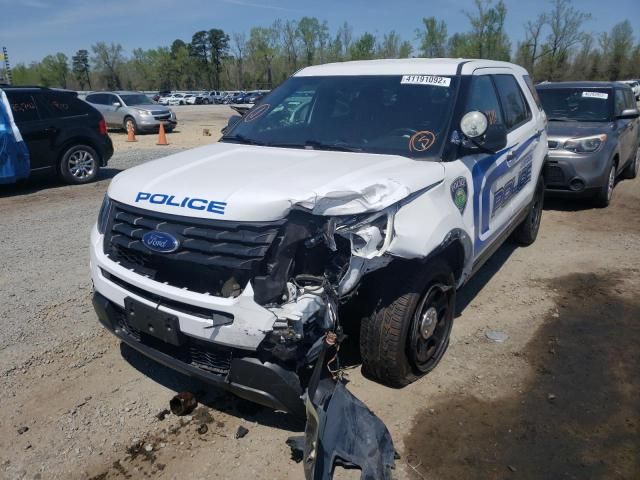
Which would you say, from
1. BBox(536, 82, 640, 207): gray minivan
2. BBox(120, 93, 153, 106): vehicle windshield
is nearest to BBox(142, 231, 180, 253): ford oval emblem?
BBox(536, 82, 640, 207): gray minivan

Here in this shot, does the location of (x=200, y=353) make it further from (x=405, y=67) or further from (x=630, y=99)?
(x=630, y=99)

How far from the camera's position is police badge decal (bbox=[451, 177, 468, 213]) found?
3346 millimetres

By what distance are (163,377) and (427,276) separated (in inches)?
74.7

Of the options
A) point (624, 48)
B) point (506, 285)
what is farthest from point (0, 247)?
point (624, 48)

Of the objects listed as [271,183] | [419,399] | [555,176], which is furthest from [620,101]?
[271,183]

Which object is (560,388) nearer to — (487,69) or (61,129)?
(487,69)

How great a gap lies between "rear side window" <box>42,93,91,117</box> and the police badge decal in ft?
27.7

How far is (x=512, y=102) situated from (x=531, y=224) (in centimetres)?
164

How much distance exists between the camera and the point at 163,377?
3557mm

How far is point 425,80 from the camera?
3875mm

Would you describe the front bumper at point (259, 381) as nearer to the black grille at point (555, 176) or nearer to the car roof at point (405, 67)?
the car roof at point (405, 67)

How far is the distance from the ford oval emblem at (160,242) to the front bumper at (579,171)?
593 centimetres

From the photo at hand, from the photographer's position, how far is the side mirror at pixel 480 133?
3.34 metres

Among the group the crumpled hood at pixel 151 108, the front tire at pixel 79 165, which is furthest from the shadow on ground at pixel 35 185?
the crumpled hood at pixel 151 108
